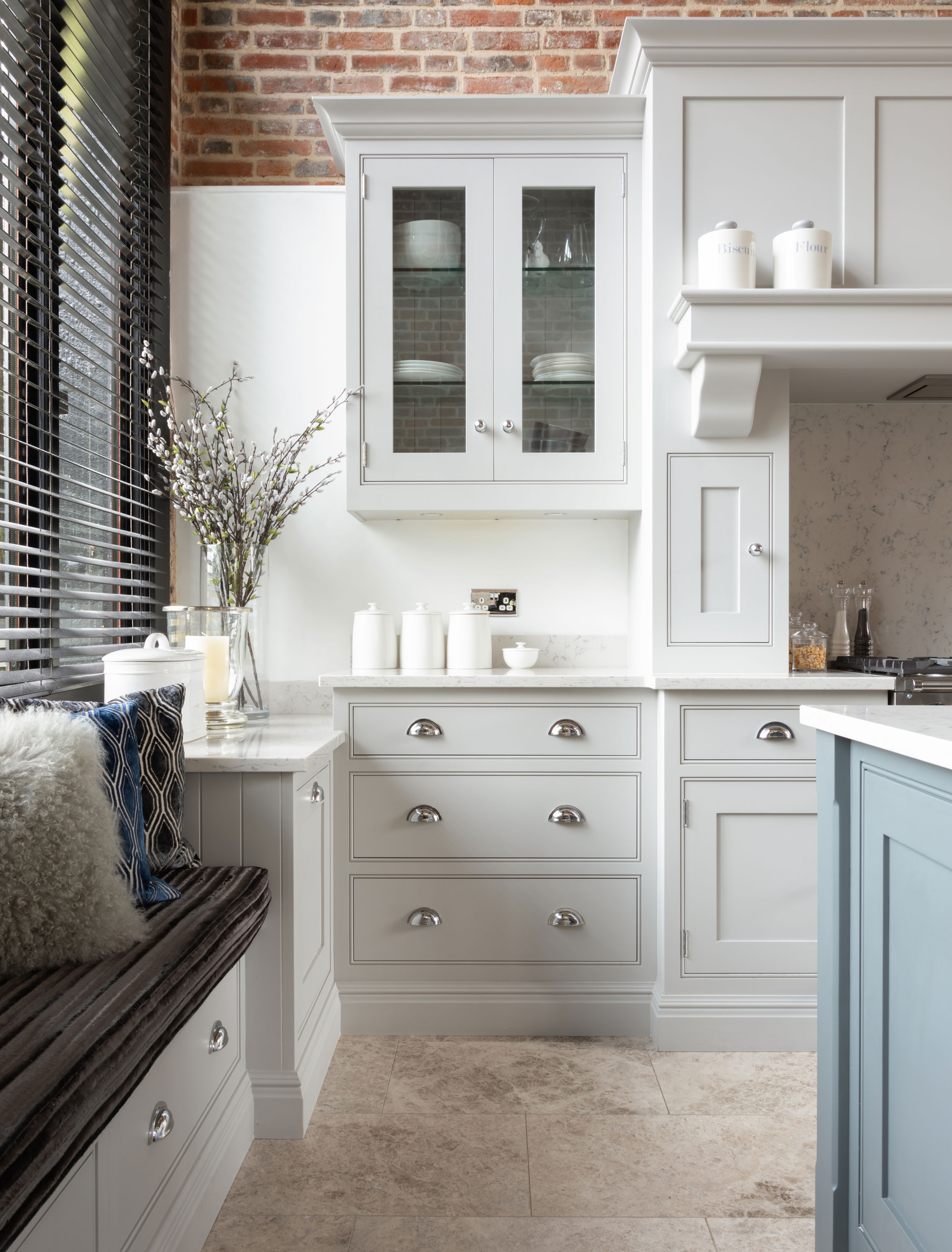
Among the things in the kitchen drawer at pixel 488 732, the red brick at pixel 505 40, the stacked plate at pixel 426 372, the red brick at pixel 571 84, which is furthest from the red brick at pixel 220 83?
the kitchen drawer at pixel 488 732

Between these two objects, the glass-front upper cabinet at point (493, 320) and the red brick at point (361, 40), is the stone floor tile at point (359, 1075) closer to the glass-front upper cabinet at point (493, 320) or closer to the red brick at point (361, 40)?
the glass-front upper cabinet at point (493, 320)

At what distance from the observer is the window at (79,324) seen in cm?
183

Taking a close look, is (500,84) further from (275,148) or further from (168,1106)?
(168,1106)

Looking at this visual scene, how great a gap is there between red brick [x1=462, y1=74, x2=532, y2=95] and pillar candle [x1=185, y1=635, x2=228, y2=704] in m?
1.90

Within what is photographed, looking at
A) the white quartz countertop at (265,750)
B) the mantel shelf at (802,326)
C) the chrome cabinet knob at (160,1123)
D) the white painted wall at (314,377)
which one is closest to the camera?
the chrome cabinet knob at (160,1123)

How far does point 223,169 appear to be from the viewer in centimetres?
278

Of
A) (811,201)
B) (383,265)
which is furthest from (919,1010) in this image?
(383,265)

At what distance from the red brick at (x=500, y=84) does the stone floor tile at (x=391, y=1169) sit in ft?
9.34

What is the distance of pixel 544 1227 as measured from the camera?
151 cm

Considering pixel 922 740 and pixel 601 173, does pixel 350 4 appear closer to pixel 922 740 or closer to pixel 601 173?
pixel 601 173

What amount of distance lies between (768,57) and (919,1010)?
7.14ft

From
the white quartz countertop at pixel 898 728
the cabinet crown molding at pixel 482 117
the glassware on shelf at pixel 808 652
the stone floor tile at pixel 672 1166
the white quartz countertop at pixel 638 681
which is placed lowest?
the stone floor tile at pixel 672 1166

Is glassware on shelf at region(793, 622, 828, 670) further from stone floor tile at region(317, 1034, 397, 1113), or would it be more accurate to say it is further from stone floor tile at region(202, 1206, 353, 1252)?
stone floor tile at region(202, 1206, 353, 1252)

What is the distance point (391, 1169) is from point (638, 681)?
1.20m
